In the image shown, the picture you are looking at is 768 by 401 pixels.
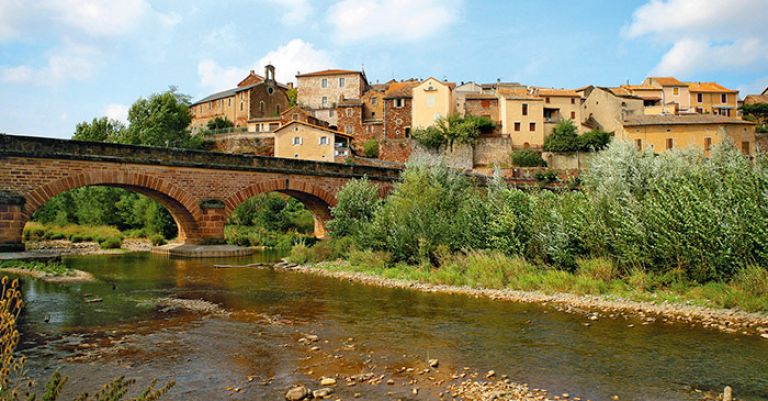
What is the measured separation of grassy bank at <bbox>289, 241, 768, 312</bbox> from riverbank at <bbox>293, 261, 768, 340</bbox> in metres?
0.25

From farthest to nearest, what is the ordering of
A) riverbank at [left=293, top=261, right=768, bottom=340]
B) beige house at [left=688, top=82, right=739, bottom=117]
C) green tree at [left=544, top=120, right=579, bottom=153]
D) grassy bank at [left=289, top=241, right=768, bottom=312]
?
beige house at [left=688, top=82, right=739, bottom=117] < green tree at [left=544, top=120, right=579, bottom=153] < grassy bank at [left=289, top=241, right=768, bottom=312] < riverbank at [left=293, top=261, right=768, bottom=340]

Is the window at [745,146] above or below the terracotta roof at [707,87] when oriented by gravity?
below

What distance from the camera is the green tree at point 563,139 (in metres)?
49.2

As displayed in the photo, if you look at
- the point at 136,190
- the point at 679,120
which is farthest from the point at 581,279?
the point at 679,120

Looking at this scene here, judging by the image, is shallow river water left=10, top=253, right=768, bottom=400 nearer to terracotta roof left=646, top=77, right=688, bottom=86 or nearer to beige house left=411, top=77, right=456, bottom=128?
beige house left=411, top=77, right=456, bottom=128

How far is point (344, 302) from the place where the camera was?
14.6 m

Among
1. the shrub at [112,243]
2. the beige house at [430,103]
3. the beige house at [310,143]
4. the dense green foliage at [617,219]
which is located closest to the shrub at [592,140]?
the beige house at [430,103]

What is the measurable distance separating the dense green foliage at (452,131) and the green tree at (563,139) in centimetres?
547

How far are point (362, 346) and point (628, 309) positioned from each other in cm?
682

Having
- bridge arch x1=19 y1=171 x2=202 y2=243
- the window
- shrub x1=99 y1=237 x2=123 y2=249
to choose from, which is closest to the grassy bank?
bridge arch x1=19 y1=171 x2=202 y2=243

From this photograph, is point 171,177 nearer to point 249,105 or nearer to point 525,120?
point 525,120

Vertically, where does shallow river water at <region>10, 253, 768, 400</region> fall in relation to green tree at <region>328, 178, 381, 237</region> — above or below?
below

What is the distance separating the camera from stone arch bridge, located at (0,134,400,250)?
19828mm

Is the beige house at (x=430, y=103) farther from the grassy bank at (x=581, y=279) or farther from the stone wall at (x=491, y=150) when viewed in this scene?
the grassy bank at (x=581, y=279)
